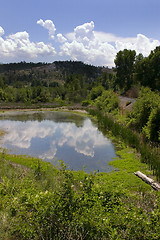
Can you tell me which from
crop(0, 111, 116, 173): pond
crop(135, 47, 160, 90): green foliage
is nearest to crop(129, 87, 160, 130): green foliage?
crop(0, 111, 116, 173): pond

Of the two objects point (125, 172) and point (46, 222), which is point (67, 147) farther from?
point (46, 222)

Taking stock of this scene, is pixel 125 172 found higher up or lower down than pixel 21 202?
lower down

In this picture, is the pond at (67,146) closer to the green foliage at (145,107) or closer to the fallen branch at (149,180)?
the fallen branch at (149,180)

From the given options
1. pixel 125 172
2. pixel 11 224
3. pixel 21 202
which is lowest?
pixel 125 172

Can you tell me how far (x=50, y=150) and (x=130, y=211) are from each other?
1304cm

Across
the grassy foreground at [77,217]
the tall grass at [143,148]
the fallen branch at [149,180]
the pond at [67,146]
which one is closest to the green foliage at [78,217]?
the grassy foreground at [77,217]

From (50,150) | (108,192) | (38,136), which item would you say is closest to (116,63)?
(38,136)

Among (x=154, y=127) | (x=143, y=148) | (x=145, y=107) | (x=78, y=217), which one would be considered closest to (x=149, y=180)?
(x=143, y=148)

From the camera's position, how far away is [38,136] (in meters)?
22.8

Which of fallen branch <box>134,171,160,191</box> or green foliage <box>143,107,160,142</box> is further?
A: green foliage <box>143,107,160,142</box>

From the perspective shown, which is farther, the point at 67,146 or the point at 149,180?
the point at 67,146

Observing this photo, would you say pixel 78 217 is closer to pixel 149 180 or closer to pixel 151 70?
pixel 149 180

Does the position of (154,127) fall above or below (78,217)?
below

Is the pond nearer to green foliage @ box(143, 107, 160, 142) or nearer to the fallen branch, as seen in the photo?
the fallen branch
